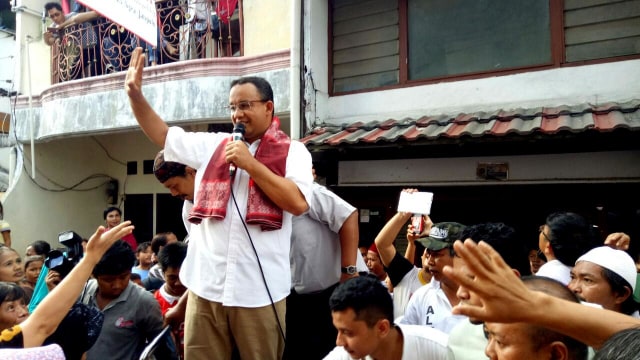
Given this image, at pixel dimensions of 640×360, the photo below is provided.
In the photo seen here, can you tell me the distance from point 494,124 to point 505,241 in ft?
8.42

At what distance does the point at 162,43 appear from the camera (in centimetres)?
810

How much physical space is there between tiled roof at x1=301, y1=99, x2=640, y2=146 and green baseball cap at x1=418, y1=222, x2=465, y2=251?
1.85 m

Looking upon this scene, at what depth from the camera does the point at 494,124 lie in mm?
5039

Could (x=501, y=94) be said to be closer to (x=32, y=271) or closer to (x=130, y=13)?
(x=130, y=13)

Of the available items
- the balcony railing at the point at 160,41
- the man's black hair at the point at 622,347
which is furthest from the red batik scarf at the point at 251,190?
the balcony railing at the point at 160,41

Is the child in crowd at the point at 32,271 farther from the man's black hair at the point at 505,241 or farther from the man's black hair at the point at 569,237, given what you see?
the man's black hair at the point at 569,237

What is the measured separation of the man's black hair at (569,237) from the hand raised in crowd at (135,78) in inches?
106

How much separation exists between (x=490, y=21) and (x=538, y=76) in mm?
928

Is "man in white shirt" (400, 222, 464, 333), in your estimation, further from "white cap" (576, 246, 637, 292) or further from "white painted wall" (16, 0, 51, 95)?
"white painted wall" (16, 0, 51, 95)

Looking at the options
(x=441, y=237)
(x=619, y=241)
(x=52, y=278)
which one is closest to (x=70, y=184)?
(x=52, y=278)

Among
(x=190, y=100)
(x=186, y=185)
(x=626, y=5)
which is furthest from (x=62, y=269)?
(x=626, y=5)

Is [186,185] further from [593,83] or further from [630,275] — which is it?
[593,83]

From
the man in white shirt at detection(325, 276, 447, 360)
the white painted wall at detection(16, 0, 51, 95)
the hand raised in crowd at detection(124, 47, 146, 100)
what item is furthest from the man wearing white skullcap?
the white painted wall at detection(16, 0, 51, 95)

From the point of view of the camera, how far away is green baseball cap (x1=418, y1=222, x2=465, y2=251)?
311 centimetres
